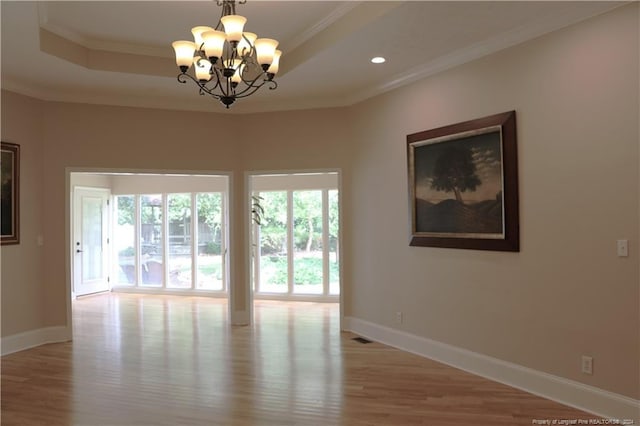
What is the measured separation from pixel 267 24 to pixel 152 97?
2.26 metres

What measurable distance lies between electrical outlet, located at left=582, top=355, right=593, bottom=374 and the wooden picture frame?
220 inches

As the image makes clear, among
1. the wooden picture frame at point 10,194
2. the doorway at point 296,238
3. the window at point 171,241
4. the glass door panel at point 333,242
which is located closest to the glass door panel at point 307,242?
the doorway at point 296,238

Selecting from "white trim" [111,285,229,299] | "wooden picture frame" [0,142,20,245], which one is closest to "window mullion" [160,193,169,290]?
"white trim" [111,285,229,299]

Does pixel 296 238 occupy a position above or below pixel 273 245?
above

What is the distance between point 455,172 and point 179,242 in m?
6.52

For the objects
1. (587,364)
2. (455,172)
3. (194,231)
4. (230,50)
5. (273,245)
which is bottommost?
(587,364)

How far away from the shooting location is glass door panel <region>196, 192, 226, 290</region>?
9109mm

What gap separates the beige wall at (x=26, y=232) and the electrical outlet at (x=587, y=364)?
5.53 m

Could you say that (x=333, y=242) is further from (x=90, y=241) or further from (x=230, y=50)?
(x=230, y=50)

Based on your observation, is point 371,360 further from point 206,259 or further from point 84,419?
point 206,259

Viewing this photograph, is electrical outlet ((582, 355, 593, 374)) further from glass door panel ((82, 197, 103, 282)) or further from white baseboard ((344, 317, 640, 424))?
glass door panel ((82, 197, 103, 282))

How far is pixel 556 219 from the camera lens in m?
3.64

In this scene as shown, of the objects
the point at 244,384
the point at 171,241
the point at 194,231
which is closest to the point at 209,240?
the point at 194,231

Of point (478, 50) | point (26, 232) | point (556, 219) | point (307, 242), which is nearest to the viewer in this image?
point (556, 219)
